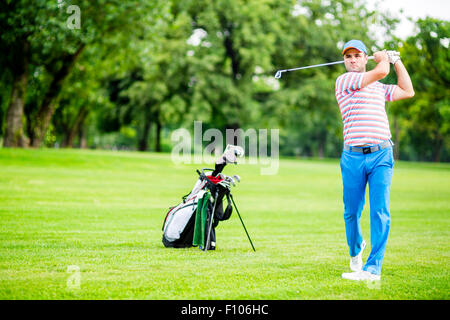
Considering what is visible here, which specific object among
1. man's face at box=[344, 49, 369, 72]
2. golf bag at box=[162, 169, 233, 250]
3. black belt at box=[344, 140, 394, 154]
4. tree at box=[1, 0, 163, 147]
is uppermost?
tree at box=[1, 0, 163, 147]

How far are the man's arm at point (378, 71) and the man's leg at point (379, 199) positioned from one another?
2.34 ft

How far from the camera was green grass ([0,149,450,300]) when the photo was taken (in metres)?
Result: 4.94

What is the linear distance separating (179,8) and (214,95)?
7.67 m

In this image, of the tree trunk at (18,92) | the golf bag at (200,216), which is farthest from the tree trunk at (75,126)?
the golf bag at (200,216)

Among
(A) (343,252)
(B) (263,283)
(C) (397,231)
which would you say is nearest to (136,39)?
(C) (397,231)

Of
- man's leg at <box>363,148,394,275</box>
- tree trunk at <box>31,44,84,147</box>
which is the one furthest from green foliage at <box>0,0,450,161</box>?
man's leg at <box>363,148,394,275</box>

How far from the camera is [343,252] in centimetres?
743

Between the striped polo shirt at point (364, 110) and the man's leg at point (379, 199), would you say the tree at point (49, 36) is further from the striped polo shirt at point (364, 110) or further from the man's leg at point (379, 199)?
the man's leg at point (379, 199)

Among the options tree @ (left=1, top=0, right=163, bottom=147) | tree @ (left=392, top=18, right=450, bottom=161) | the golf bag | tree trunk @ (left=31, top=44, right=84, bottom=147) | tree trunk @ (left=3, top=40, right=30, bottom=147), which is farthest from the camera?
tree trunk @ (left=31, top=44, right=84, bottom=147)

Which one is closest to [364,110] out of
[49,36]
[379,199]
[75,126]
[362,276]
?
[379,199]

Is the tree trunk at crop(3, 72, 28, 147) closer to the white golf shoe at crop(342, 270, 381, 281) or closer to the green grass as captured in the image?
the green grass

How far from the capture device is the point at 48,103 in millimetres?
27906

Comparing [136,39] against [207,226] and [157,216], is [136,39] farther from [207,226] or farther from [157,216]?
[207,226]

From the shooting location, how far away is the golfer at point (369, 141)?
536 centimetres
